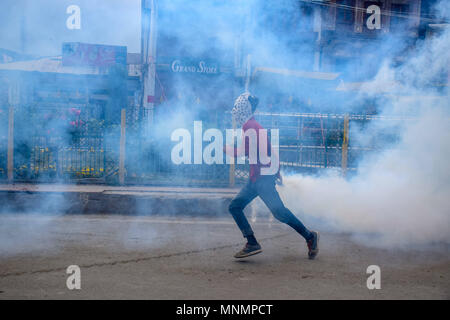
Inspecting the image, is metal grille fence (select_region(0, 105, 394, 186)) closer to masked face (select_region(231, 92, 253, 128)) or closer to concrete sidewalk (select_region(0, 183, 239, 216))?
concrete sidewalk (select_region(0, 183, 239, 216))

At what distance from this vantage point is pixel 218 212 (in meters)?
6.87

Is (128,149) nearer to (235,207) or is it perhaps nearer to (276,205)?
(235,207)

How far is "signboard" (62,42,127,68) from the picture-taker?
286 inches

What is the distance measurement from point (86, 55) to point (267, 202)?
5.33 metres

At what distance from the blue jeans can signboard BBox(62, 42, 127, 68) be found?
437cm

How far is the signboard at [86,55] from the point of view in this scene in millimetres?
7265

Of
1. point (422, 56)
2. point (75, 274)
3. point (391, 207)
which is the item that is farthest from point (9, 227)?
point (422, 56)

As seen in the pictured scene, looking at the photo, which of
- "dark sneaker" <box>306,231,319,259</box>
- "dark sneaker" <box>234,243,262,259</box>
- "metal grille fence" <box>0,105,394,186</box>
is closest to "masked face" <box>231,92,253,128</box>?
"dark sneaker" <box>234,243,262,259</box>

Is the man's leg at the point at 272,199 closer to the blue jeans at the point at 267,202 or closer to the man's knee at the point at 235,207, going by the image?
the blue jeans at the point at 267,202

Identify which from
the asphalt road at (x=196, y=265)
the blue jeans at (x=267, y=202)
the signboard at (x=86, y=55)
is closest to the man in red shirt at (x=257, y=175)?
the blue jeans at (x=267, y=202)

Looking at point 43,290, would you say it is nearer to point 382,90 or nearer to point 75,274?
point 75,274

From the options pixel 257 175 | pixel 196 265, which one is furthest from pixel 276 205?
pixel 196 265

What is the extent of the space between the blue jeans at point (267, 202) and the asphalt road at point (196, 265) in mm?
334

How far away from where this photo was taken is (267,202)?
159 inches
